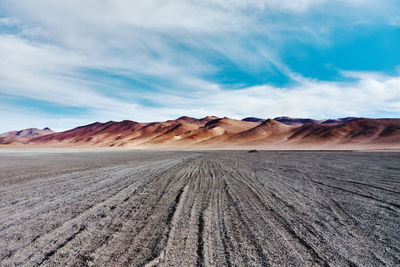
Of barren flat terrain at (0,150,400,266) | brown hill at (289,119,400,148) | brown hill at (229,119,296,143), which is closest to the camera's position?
barren flat terrain at (0,150,400,266)

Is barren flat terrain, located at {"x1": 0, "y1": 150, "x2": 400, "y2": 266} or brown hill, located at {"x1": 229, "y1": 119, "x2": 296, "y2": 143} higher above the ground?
brown hill, located at {"x1": 229, "y1": 119, "x2": 296, "y2": 143}

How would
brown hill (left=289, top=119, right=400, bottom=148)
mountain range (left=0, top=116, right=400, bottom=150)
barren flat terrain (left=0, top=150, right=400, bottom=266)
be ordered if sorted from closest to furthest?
barren flat terrain (left=0, top=150, right=400, bottom=266) < brown hill (left=289, top=119, right=400, bottom=148) < mountain range (left=0, top=116, right=400, bottom=150)

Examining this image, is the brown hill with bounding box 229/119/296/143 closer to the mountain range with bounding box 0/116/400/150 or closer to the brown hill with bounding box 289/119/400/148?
the mountain range with bounding box 0/116/400/150

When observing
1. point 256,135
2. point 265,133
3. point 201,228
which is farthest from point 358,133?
point 201,228

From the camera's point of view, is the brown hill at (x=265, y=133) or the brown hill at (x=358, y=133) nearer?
the brown hill at (x=358, y=133)

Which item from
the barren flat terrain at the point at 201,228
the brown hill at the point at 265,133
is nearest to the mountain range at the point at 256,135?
the brown hill at the point at 265,133

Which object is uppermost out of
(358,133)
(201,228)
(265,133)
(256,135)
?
(265,133)

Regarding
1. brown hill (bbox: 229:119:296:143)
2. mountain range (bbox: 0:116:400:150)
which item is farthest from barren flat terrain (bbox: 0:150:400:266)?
brown hill (bbox: 229:119:296:143)

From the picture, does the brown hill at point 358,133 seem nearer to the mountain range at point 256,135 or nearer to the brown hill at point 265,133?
the mountain range at point 256,135

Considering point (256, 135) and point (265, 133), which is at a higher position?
point (265, 133)

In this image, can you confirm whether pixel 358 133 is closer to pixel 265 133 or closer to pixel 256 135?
pixel 265 133

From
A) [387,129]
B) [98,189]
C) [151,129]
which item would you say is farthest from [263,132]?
[98,189]

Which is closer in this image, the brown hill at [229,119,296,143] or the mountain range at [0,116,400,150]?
the mountain range at [0,116,400,150]

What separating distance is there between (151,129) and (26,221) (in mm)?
161883
